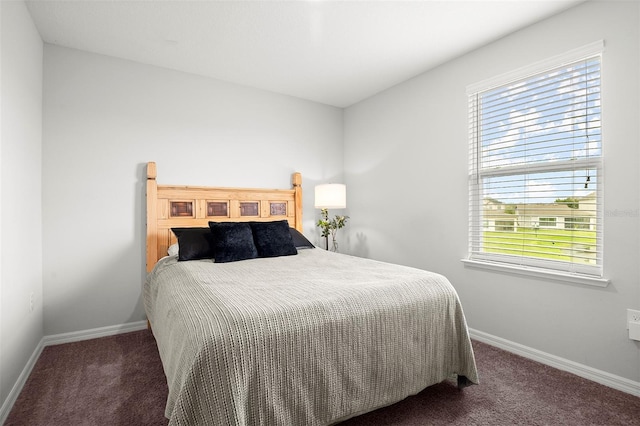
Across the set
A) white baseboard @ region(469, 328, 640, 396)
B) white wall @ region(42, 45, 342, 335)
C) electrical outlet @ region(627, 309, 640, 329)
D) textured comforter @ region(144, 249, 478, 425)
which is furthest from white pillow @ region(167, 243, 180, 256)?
electrical outlet @ region(627, 309, 640, 329)

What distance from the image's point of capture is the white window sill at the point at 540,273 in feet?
6.92

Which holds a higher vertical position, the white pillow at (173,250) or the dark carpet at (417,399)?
the white pillow at (173,250)

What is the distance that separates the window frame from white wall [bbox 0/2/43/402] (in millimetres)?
3316

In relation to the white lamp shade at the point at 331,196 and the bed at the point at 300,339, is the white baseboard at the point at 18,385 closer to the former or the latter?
the bed at the point at 300,339

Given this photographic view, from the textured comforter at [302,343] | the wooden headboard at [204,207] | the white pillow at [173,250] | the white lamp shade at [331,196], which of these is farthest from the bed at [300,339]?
the white lamp shade at [331,196]

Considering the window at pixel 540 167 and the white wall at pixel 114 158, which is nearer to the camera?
the window at pixel 540 167

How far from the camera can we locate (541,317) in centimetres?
239

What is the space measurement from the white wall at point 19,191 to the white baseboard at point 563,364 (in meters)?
3.33

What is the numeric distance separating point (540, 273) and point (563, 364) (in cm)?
64

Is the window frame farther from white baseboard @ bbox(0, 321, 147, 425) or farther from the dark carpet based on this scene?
white baseboard @ bbox(0, 321, 147, 425)

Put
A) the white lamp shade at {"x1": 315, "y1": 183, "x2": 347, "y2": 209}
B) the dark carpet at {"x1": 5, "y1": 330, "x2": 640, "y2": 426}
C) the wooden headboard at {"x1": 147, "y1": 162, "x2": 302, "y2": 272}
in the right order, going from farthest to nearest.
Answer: the white lamp shade at {"x1": 315, "y1": 183, "x2": 347, "y2": 209}
the wooden headboard at {"x1": 147, "y1": 162, "x2": 302, "y2": 272}
the dark carpet at {"x1": 5, "y1": 330, "x2": 640, "y2": 426}

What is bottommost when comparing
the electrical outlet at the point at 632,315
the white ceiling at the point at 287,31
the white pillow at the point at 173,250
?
the electrical outlet at the point at 632,315

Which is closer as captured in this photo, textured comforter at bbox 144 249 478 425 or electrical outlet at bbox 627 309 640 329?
textured comforter at bbox 144 249 478 425

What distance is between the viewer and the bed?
1235 mm
